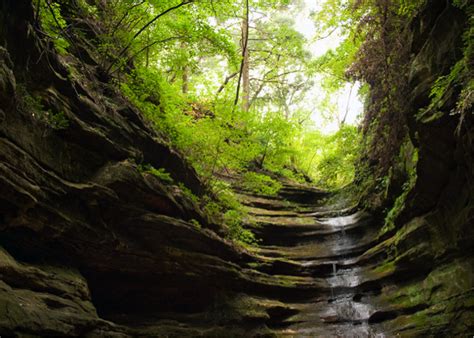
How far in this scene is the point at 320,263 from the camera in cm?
1262

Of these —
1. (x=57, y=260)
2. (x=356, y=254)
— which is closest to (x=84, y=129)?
(x=57, y=260)

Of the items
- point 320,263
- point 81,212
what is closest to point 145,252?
point 81,212

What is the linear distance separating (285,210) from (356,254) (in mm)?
4830

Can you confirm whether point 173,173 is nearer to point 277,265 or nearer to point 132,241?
point 132,241

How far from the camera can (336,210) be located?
16.2 m

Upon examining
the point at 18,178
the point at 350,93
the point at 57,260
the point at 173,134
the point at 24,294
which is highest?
the point at 350,93

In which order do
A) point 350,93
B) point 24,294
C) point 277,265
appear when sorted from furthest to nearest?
point 350,93, point 277,265, point 24,294

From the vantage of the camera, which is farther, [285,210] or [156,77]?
[285,210]

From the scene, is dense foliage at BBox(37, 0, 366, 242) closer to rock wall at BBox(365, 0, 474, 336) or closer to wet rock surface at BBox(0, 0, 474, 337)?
wet rock surface at BBox(0, 0, 474, 337)

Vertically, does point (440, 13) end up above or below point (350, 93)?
below

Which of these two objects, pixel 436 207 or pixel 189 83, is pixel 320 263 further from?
pixel 189 83

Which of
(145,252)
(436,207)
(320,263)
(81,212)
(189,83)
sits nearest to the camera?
(81,212)

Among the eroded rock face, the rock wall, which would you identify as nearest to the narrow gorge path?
the rock wall

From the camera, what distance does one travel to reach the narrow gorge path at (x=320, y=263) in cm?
1030
